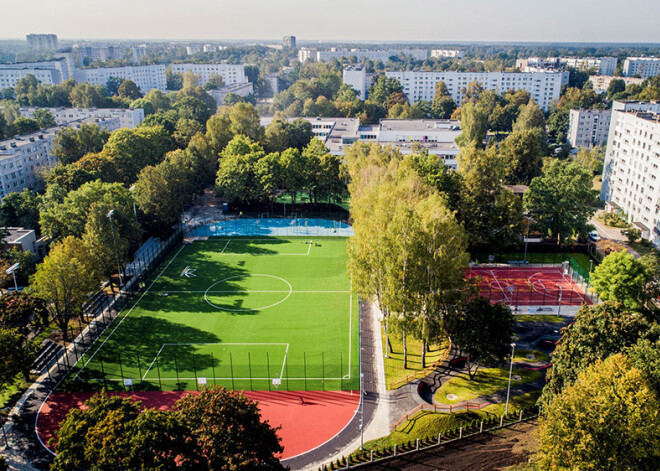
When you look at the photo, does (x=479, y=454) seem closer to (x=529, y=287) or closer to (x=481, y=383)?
(x=481, y=383)

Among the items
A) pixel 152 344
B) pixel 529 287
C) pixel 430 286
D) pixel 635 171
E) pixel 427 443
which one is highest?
pixel 635 171

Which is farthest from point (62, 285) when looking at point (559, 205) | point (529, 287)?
point (559, 205)

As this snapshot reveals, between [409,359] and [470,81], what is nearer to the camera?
[409,359]

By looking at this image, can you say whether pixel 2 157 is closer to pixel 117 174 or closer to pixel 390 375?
pixel 117 174

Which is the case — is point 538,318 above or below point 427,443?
above

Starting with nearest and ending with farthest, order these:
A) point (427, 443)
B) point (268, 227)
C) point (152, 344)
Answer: point (427, 443) → point (152, 344) → point (268, 227)

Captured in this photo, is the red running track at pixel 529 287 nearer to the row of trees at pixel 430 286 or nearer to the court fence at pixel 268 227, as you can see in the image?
the row of trees at pixel 430 286

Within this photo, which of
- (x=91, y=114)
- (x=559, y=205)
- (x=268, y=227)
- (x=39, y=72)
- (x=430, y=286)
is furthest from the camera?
(x=39, y=72)
